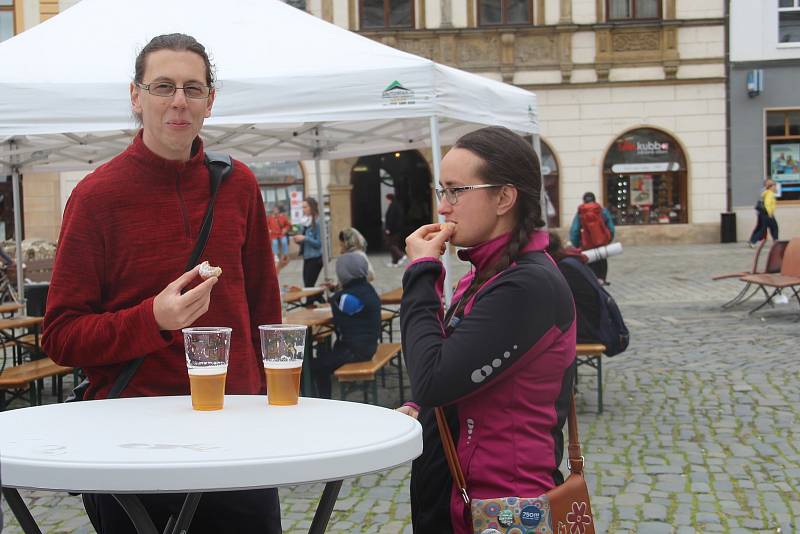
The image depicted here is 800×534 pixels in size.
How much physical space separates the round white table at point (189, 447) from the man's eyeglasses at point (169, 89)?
716 mm

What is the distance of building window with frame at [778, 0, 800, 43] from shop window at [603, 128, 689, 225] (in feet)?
12.8

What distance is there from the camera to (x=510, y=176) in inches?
85.4

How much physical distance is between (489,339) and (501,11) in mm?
23576

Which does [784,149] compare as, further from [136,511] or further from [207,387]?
[136,511]

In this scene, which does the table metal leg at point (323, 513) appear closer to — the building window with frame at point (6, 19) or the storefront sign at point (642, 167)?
the storefront sign at point (642, 167)

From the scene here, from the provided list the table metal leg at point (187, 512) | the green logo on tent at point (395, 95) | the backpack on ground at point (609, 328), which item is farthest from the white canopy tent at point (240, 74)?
the table metal leg at point (187, 512)

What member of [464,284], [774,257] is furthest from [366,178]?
[464,284]

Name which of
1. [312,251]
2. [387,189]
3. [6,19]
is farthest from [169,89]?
[387,189]

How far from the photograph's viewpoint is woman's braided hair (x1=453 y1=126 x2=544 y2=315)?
Answer: 2156mm

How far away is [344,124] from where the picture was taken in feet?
28.7

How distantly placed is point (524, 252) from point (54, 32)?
5.30 metres

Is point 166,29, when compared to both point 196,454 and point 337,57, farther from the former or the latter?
point 196,454

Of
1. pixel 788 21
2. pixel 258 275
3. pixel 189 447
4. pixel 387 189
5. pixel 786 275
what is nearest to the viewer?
pixel 189 447

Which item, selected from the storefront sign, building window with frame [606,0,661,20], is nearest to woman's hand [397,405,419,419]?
the storefront sign
